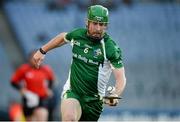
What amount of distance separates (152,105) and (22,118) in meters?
3.48

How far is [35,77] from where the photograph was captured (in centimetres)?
1522

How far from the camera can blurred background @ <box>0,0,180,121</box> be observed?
1759 centimetres

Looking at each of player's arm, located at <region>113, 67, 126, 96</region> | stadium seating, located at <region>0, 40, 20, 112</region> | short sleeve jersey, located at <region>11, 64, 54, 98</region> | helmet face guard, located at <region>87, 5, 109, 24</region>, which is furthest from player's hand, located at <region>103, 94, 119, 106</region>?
stadium seating, located at <region>0, 40, 20, 112</region>

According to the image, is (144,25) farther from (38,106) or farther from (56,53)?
(38,106)

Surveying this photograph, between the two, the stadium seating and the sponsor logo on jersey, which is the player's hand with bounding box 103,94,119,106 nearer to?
the sponsor logo on jersey

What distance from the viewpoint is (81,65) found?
919 cm

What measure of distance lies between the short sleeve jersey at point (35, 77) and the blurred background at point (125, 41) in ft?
6.72

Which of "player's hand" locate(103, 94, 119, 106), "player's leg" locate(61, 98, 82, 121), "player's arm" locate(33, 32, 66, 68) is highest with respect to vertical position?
"player's arm" locate(33, 32, 66, 68)

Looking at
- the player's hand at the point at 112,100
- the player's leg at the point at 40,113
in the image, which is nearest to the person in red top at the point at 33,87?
the player's leg at the point at 40,113

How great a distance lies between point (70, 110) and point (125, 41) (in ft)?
29.9

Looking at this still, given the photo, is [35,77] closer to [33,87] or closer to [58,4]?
[33,87]

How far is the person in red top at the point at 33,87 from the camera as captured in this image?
15.0 meters

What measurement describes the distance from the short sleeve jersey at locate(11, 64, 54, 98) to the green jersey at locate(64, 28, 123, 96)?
5888mm

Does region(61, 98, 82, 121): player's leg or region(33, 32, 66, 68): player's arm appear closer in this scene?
region(61, 98, 82, 121): player's leg
